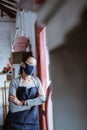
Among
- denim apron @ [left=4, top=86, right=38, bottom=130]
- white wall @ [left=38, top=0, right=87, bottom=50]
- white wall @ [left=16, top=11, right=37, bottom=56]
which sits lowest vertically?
denim apron @ [left=4, top=86, right=38, bottom=130]

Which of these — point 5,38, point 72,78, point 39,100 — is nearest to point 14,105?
point 39,100

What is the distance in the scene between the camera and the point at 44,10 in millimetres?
410

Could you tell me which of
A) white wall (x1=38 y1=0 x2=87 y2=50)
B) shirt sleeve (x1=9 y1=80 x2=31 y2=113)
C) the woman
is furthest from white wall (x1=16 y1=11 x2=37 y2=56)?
white wall (x1=38 y1=0 x2=87 y2=50)

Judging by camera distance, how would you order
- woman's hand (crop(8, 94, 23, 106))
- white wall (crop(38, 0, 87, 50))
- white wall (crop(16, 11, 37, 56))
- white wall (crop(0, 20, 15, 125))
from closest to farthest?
white wall (crop(38, 0, 87, 50))
woman's hand (crop(8, 94, 23, 106))
white wall (crop(16, 11, 37, 56))
white wall (crop(0, 20, 15, 125))

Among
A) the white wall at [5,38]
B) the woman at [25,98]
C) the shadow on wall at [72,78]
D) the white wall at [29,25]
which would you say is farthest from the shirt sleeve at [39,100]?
the white wall at [5,38]

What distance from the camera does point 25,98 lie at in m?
2.38

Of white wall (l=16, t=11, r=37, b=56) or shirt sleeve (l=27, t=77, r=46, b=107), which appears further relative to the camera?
white wall (l=16, t=11, r=37, b=56)

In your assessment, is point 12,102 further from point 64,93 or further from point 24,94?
point 64,93

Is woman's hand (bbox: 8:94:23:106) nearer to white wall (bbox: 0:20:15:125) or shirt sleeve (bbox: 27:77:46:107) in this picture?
shirt sleeve (bbox: 27:77:46:107)

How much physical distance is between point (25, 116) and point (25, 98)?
0.63 feet

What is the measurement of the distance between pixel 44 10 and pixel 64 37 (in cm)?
6

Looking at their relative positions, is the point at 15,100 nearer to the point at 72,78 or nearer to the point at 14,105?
the point at 14,105

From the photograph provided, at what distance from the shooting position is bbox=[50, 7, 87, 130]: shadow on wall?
350 millimetres

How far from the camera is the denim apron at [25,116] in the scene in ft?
7.82
